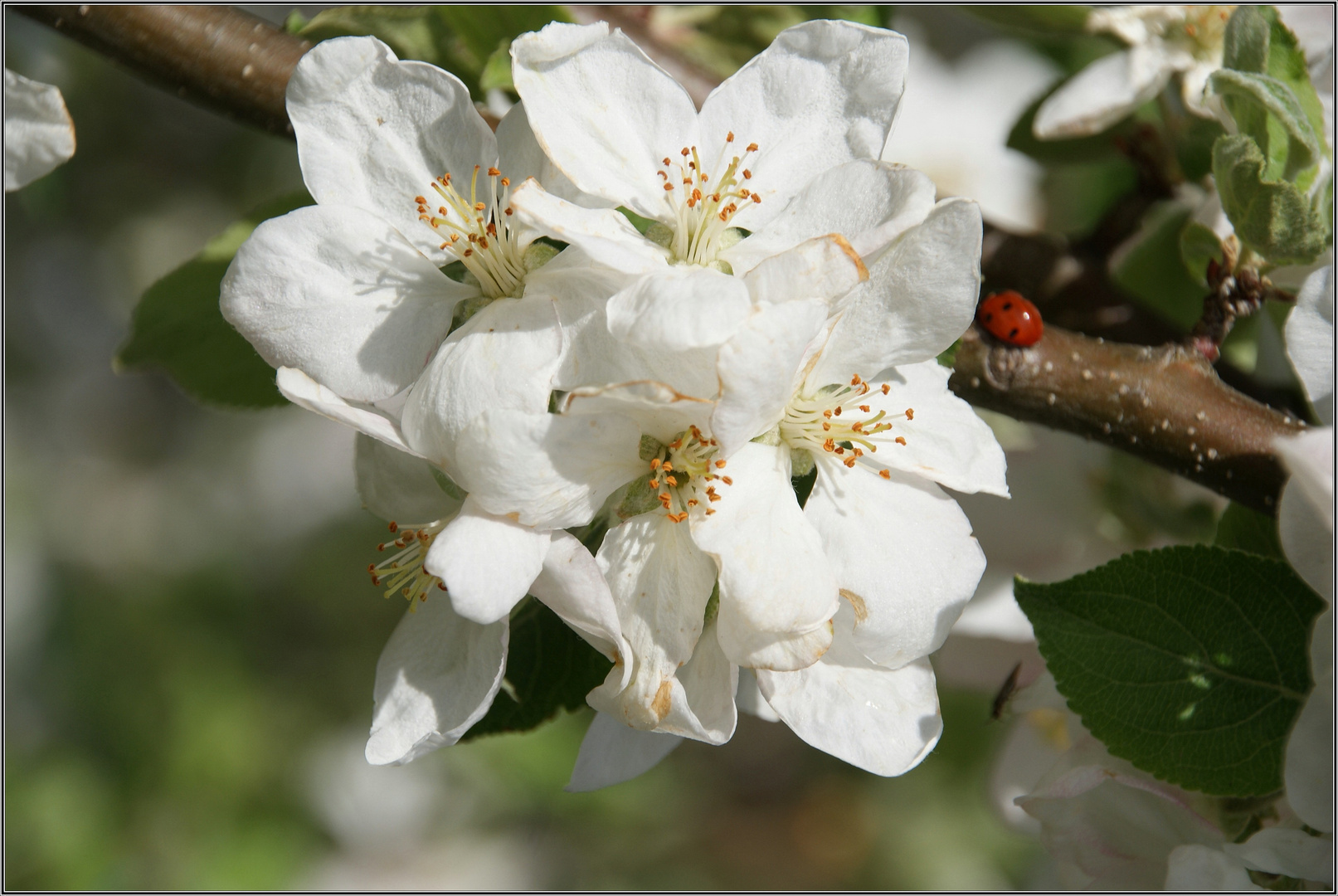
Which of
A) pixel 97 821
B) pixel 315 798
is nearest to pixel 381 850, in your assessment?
pixel 315 798

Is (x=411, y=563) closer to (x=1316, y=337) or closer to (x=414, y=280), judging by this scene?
(x=414, y=280)

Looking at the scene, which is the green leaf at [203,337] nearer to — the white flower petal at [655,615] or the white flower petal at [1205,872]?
the white flower petal at [655,615]

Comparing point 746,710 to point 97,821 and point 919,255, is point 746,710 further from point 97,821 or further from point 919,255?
point 97,821

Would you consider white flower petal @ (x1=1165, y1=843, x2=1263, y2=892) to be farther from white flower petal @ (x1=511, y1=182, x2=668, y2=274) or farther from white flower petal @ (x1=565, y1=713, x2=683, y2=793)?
white flower petal @ (x1=511, y1=182, x2=668, y2=274)

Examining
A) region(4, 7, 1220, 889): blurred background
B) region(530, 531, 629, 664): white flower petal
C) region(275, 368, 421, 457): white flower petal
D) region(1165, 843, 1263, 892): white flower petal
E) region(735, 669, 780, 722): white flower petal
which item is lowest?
region(4, 7, 1220, 889): blurred background

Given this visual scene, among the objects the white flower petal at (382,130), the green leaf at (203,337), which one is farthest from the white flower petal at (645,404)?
the green leaf at (203,337)

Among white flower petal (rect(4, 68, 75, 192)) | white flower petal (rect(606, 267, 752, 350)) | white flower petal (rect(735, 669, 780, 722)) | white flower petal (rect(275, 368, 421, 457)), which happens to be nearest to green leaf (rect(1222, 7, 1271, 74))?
white flower petal (rect(606, 267, 752, 350))
